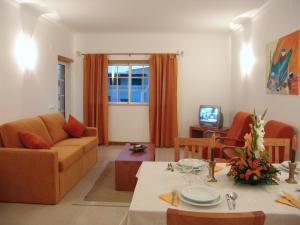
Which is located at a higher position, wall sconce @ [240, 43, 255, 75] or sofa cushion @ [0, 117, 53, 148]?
wall sconce @ [240, 43, 255, 75]

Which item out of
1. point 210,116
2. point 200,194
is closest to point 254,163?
point 200,194

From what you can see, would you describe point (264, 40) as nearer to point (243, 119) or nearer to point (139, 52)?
point (243, 119)

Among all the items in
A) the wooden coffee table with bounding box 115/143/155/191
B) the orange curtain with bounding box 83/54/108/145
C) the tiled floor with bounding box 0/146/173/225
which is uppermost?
the orange curtain with bounding box 83/54/108/145

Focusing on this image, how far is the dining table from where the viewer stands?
1.41m

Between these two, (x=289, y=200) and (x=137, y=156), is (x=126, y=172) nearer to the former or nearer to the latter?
(x=137, y=156)

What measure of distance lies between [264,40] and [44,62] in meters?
3.69

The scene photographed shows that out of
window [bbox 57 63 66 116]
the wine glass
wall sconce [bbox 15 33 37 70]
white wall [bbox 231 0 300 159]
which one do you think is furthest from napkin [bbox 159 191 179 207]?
window [bbox 57 63 66 116]

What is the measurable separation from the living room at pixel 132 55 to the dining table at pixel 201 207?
4.00 ft

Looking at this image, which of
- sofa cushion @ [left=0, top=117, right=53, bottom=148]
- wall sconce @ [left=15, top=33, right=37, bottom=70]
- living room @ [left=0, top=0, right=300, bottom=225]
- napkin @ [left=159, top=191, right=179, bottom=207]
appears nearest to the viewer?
napkin @ [left=159, top=191, right=179, bottom=207]

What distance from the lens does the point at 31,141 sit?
134 inches

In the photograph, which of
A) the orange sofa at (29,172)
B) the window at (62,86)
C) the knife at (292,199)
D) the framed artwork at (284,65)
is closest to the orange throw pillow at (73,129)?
the orange sofa at (29,172)

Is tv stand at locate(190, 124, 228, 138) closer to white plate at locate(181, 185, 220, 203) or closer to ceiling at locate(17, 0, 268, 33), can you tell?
ceiling at locate(17, 0, 268, 33)

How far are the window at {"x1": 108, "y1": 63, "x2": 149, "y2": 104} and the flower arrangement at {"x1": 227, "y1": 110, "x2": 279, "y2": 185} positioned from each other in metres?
4.86

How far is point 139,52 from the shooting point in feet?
20.8
